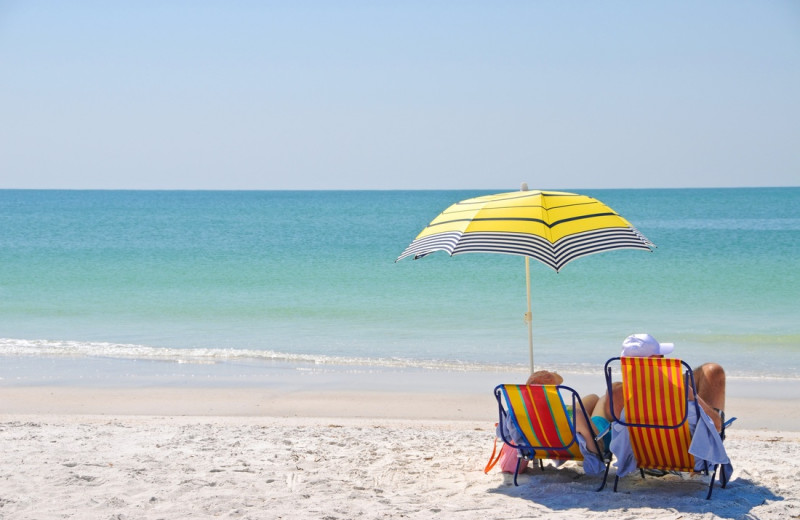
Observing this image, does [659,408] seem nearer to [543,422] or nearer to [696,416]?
[696,416]

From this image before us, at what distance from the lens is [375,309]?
15117 millimetres

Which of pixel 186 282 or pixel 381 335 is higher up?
pixel 186 282

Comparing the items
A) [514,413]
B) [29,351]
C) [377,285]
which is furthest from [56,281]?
[514,413]

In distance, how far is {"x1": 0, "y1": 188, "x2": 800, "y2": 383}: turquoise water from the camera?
10.6m

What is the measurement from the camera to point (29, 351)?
10977 mm

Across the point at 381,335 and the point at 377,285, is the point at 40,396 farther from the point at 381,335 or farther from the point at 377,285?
the point at 377,285

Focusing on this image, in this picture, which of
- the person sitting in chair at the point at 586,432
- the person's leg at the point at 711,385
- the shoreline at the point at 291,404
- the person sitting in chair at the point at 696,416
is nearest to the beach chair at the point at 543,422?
the person sitting in chair at the point at 586,432

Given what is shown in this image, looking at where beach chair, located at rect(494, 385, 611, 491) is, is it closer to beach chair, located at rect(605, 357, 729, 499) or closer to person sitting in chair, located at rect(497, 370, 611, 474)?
person sitting in chair, located at rect(497, 370, 611, 474)

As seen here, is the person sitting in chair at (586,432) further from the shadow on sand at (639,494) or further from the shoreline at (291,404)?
the shoreline at (291,404)

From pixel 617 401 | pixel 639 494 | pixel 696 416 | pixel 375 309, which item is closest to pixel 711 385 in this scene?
pixel 696 416

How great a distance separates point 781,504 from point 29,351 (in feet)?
30.8

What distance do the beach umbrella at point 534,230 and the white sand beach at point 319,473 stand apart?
131 cm

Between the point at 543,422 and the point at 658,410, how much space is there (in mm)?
606

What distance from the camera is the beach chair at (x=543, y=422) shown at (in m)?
4.58
